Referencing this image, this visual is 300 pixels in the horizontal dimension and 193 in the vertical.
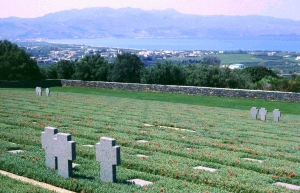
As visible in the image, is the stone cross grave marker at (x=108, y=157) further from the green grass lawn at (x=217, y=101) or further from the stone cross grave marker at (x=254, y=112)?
the green grass lawn at (x=217, y=101)

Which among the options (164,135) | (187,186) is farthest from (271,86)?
(187,186)

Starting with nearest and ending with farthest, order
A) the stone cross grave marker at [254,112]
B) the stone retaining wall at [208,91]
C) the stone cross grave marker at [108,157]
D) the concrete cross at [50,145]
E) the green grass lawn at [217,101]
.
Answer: the stone cross grave marker at [108,157], the concrete cross at [50,145], the stone cross grave marker at [254,112], the green grass lawn at [217,101], the stone retaining wall at [208,91]

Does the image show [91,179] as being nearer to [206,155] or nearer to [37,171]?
[37,171]

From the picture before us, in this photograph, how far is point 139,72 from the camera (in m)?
52.3

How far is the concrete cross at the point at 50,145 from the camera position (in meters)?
9.38

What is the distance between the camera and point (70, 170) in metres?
8.95

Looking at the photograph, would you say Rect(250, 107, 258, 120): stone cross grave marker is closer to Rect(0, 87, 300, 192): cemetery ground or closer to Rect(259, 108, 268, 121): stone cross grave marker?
Rect(259, 108, 268, 121): stone cross grave marker

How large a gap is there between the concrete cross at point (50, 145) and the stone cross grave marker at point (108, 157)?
1.28 meters

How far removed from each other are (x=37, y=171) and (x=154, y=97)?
93.0 ft

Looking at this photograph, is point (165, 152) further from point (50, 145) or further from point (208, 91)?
point (208, 91)

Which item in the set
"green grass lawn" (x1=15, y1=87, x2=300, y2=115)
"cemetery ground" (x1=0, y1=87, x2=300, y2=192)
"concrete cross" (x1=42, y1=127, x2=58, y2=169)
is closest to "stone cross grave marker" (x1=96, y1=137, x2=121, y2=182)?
"cemetery ground" (x1=0, y1=87, x2=300, y2=192)

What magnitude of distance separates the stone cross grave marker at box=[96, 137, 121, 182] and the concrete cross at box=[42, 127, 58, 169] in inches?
50.5

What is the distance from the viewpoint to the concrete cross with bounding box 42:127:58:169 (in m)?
9.38

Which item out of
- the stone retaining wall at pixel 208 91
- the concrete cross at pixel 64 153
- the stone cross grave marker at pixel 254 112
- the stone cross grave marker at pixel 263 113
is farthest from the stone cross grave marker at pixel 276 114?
the concrete cross at pixel 64 153
